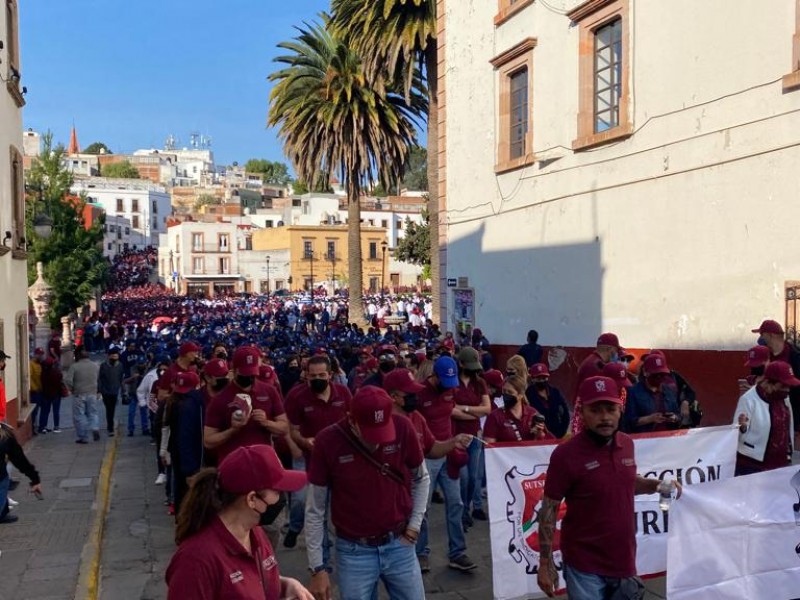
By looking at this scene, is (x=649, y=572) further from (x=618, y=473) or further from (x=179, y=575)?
(x=179, y=575)

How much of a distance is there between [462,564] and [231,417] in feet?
7.66

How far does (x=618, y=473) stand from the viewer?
171 inches

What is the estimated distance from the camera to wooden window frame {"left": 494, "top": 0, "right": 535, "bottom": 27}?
17.6 m

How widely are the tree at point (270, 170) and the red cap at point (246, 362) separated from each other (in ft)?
492

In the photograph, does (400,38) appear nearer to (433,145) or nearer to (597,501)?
(433,145)

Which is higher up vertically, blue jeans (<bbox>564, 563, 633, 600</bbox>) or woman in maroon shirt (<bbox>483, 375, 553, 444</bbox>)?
woman in maroon shirt (<bbox>483, 375, 553, 444</bbox>)

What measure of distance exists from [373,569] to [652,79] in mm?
11709

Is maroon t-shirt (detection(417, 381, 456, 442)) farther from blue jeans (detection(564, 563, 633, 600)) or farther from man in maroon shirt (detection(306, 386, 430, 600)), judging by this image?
blue jeans (detection(564, 563, 633, 600))

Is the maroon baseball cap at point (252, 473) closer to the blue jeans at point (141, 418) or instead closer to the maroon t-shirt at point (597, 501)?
the maroon t-shirt at point (597, 501)

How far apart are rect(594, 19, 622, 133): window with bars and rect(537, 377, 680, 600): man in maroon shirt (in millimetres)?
11814

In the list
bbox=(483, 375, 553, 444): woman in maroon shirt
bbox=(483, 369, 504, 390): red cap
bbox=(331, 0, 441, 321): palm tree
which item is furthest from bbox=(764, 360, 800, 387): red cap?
bbox=(331, 0, 441, 321): palm tree

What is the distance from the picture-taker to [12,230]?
15531mm

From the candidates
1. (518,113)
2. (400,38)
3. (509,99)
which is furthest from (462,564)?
(400,38)

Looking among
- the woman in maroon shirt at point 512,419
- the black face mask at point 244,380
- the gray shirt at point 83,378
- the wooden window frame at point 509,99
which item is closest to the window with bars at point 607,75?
the wooden window frame at point 509,99
